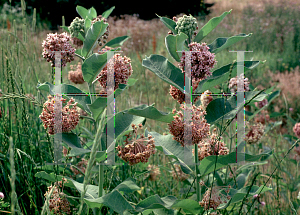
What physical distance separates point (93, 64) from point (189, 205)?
1.75 ft

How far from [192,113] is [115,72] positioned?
11.1 inches

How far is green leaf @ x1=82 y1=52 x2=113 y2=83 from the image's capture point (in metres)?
0.85

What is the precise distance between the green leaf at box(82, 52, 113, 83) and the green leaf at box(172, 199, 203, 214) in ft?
1.57

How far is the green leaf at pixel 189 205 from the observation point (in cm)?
88

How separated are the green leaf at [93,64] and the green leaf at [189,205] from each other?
0.48 metres

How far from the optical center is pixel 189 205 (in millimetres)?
907

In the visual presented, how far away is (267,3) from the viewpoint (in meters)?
9.64

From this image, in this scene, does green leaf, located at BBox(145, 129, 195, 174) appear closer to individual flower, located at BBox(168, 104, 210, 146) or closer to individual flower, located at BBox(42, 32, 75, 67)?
individual flower, located at BBox(168, 104, 210, 146)

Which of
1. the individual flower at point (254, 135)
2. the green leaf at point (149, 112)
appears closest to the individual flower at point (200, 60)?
the green leaf at point (149, 112)

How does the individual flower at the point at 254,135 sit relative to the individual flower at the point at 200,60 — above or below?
below

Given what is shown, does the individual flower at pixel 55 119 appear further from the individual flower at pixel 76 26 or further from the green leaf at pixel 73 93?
the individual flower at pixel 76 26

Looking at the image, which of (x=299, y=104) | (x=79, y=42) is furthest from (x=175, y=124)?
(x=299, y=104)

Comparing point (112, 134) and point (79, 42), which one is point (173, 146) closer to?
point (112, 134)

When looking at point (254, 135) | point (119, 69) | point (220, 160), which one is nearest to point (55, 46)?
point (119, 69)
